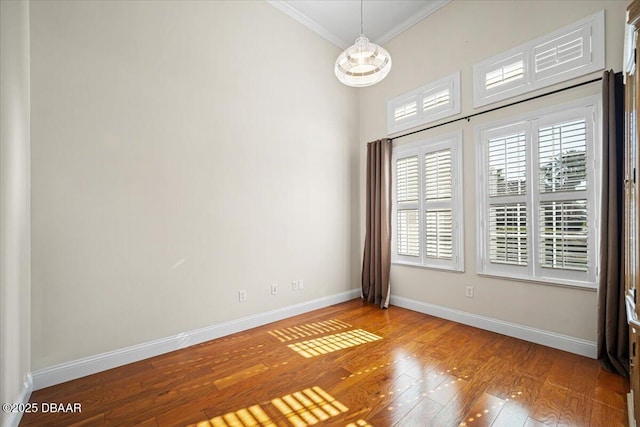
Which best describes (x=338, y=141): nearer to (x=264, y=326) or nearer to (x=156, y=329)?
(x=264, y=326)

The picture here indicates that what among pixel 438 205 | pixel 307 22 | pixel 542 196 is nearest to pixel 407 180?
pixel 438 205

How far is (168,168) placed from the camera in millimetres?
2709

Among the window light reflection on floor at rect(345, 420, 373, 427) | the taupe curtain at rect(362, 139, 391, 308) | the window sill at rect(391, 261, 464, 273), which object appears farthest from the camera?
the taupe curtain at rect(362, 139, 391, 308)

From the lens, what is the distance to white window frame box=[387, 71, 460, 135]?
3430 millimetres

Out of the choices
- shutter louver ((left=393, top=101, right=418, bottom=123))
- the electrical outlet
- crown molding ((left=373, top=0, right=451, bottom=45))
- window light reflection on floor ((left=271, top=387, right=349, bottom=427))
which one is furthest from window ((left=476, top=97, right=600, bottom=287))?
window light reflection on floor ((left=271, top=387, right=349, bottom=427))

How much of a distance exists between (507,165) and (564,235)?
87 cm

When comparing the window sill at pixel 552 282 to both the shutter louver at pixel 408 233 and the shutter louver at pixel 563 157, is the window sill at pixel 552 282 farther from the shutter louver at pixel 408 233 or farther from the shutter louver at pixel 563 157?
the shutter louver at pixel 408 233

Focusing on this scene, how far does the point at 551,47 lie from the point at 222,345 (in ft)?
14.5

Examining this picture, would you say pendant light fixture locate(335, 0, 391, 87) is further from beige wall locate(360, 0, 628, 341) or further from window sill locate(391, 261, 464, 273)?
window sill locate(391, 261, 464, 273)

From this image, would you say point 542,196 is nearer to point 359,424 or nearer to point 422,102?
point 422,102

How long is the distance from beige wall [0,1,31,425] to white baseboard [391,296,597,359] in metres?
3.82

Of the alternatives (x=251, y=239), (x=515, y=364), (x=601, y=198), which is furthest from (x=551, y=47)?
(x=251, y=239)

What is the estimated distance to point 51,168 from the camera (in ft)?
7.11

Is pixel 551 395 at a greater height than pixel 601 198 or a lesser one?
lesser
